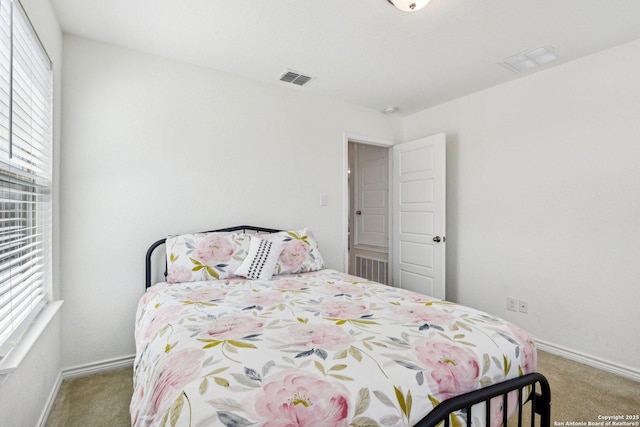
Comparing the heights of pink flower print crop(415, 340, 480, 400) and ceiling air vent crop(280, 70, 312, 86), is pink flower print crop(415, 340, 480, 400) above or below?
below

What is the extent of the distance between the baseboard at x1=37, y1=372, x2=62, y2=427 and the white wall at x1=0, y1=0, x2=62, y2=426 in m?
0.02

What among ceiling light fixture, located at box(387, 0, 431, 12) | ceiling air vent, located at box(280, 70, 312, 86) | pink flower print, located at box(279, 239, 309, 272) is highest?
ceiling air vent, located at box(280, 70, 312, 86)

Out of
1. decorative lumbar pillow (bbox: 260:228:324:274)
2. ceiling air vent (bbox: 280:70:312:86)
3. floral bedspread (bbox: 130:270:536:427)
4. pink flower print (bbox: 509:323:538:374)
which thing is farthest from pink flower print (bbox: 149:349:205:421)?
ceiling air vent (bbox: 280:70:312:86)

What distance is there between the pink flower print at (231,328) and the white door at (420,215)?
99.5 inches

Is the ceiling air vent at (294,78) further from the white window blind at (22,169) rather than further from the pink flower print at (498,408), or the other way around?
the pink flower print at (498,408)

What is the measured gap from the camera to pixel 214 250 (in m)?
2.45

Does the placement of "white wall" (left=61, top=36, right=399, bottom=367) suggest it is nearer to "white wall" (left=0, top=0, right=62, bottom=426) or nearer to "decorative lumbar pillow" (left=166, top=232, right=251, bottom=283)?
"white wall" (left=0, top=0, right=62, bottom=426)

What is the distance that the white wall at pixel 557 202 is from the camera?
2.43 meters

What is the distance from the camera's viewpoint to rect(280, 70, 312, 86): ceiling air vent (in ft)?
9.66

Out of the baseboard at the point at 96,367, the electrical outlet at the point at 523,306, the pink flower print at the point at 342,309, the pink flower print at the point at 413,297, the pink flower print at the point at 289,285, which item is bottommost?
the baseboard at the point at 96,367

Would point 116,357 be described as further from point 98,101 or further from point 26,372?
point 98,101

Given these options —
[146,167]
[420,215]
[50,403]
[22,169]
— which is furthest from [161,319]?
[420,215]

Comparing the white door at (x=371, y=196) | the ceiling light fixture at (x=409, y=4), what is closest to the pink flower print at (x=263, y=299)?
the ceiling light fixture at (x=409, y=4)

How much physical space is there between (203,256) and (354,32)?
194 centimetres
